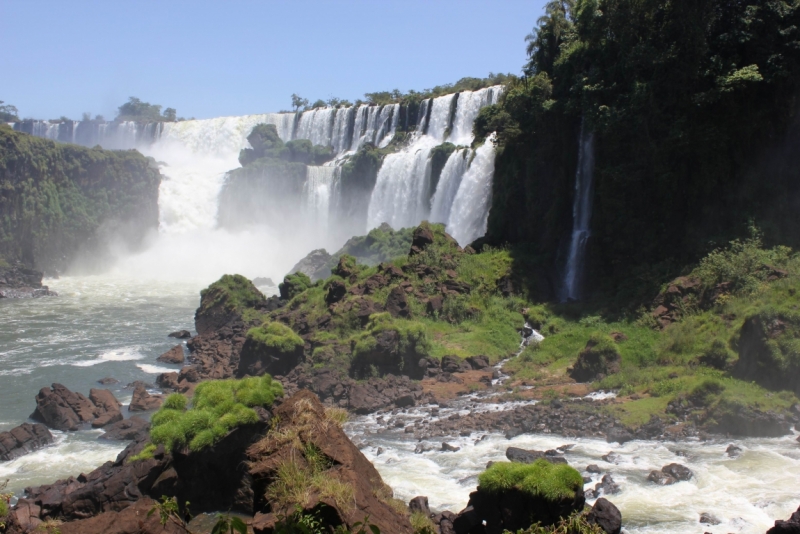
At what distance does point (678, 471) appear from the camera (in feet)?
44.7

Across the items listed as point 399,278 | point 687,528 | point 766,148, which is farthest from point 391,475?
point 766,148

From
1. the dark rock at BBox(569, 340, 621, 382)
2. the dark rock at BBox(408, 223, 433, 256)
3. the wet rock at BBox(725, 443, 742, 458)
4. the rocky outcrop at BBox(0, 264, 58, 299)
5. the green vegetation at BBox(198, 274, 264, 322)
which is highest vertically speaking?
the dark rock at BBox(408, 223, 433, 256)

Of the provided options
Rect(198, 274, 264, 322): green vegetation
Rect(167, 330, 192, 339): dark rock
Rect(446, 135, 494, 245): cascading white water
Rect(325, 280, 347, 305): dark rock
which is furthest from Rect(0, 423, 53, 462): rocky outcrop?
Rect(446, 135, 494, 245): cascading white water

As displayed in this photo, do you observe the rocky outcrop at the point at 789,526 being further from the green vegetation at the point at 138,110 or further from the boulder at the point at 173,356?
the green vegetation at the point at 138,110

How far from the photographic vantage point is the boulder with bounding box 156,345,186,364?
28.1 metres

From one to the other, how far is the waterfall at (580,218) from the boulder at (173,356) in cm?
1570

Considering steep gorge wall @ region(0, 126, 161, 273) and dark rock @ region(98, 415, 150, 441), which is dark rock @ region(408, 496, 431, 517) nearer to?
dark rock @ region(98, 415, 150, 441)

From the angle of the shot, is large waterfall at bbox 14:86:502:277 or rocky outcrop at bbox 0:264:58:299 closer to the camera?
large waterfall at bbox 14:86:502:277

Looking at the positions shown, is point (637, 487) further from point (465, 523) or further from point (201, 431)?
point (201, 431)

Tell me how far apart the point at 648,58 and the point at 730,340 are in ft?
37.3

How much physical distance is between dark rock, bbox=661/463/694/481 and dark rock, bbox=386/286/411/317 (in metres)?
13.4

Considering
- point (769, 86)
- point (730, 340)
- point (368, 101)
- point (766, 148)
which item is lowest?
point (730, 340)

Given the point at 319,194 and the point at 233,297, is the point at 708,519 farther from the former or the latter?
the point at 319,194

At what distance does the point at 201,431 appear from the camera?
38.5 feet
